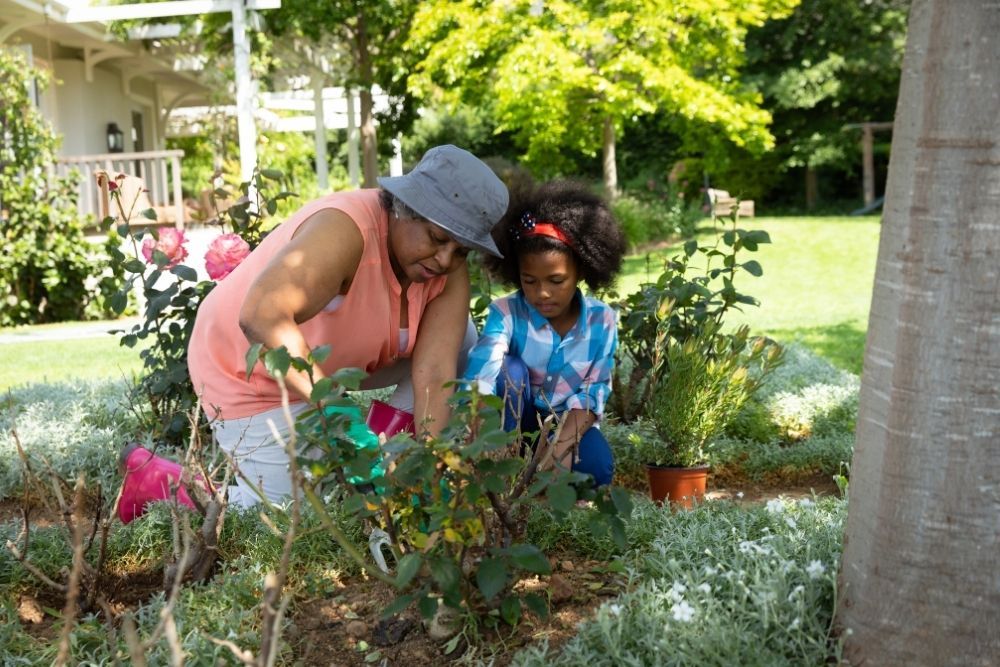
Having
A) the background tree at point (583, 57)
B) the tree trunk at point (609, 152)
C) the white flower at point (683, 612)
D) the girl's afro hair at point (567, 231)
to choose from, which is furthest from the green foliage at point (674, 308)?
the tree trunk at point (609, 152)

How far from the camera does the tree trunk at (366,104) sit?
17.0 m

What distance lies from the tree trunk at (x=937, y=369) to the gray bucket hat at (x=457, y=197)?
108cm

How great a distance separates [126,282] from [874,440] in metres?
3.09

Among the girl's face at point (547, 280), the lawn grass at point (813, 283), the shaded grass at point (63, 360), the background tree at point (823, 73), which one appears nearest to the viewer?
the girl's face at point (547, 280)

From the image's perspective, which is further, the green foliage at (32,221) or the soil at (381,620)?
the green foliage at (32,221)

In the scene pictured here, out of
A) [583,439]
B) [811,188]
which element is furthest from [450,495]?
[811,188]

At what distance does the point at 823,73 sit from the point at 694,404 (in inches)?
773

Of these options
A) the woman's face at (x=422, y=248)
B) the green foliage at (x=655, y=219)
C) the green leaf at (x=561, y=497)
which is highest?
the woman's face at (x=422, y=248)

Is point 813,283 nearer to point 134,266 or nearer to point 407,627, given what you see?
point 134,266

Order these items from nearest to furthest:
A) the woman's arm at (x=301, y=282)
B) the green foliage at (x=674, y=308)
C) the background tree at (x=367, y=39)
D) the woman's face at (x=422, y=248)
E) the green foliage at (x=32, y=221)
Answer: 1. the woman's arm at (x=301, y=282)
2. the woman's face at (x=422, y=248)
3. the green foliage at (x=674, y=308)
4. the green foliage at (x=32, y=221)
5. the background tree at (x=367, y=39)

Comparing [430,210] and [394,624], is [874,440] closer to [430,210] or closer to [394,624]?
[394,624]

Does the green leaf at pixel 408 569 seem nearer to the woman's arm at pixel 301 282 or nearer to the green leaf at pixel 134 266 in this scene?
the woman's arm at pixel 301 282

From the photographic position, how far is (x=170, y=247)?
4.01 meters

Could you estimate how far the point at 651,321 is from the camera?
404 centimetres
